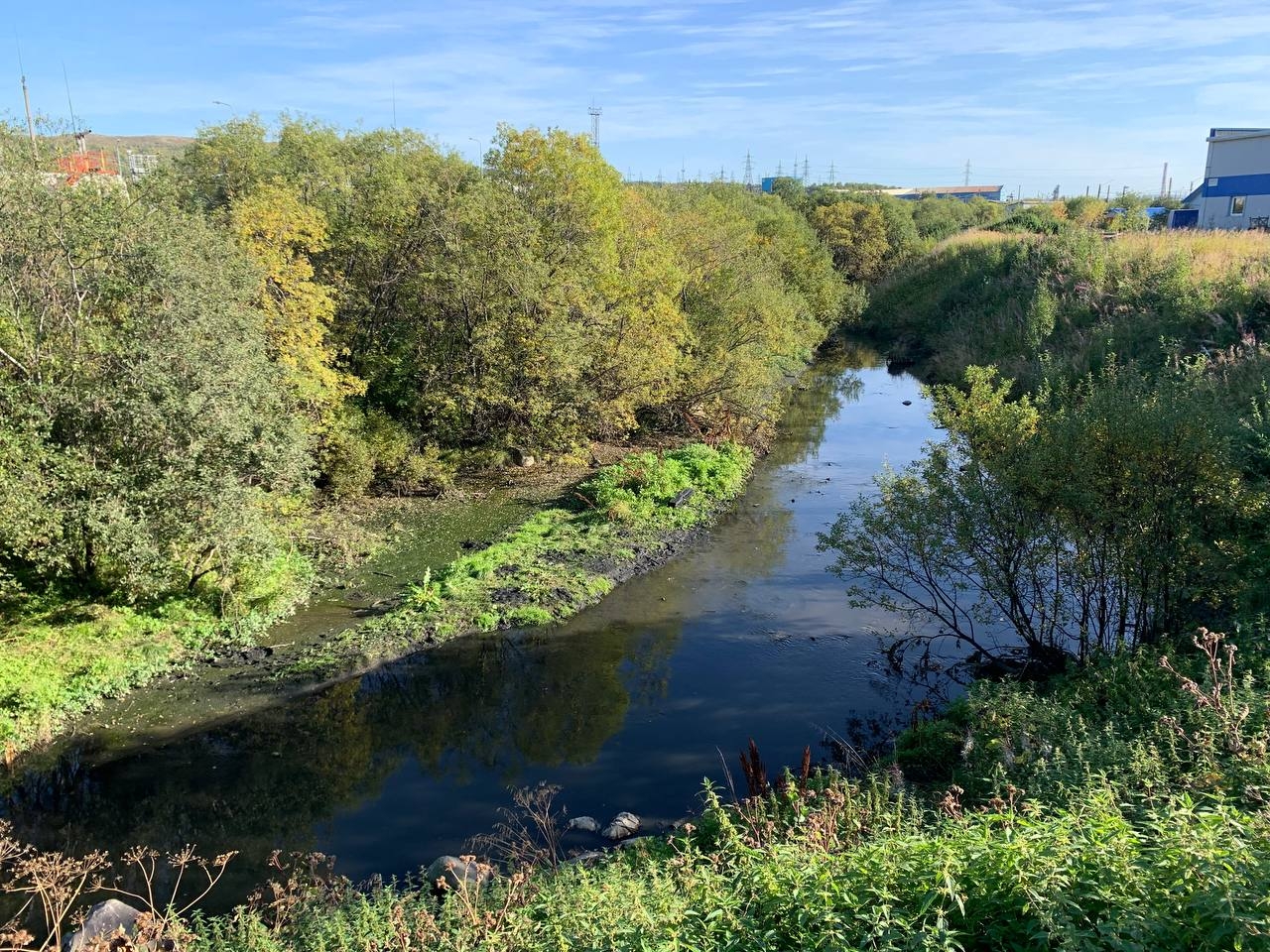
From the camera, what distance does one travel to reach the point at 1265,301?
27328 mm

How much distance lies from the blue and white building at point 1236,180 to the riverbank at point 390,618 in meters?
45.1

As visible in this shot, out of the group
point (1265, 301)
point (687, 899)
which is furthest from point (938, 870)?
point (1265, 301)

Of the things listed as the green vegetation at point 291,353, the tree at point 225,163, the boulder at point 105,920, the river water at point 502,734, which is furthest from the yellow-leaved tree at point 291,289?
the boulder at point 105,920

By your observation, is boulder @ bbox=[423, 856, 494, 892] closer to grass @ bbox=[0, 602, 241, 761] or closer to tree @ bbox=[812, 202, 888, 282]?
grass @ bbox=[0, 602, 241, 761]

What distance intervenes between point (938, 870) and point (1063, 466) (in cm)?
1007

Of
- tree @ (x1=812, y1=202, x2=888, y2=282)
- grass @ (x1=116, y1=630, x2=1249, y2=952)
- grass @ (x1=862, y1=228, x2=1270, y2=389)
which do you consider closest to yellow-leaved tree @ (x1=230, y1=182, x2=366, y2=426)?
grass @ (x1=116, y1=630, x2=1249, y2=952)

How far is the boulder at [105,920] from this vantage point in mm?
9344

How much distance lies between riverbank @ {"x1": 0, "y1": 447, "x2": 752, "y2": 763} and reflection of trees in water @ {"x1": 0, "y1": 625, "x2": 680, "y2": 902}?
824 mm

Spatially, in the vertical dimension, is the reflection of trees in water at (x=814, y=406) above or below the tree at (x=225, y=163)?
below

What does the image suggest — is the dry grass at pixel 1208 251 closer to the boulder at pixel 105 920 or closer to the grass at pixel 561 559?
the grass at pixel 561 559

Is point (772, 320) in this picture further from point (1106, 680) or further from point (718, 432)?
point (1106, 680)

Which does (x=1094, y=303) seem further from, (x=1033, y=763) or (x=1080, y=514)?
(x=1033, y=763)

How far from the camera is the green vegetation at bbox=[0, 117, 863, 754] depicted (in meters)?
15.0

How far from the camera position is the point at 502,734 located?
49.0 ft
